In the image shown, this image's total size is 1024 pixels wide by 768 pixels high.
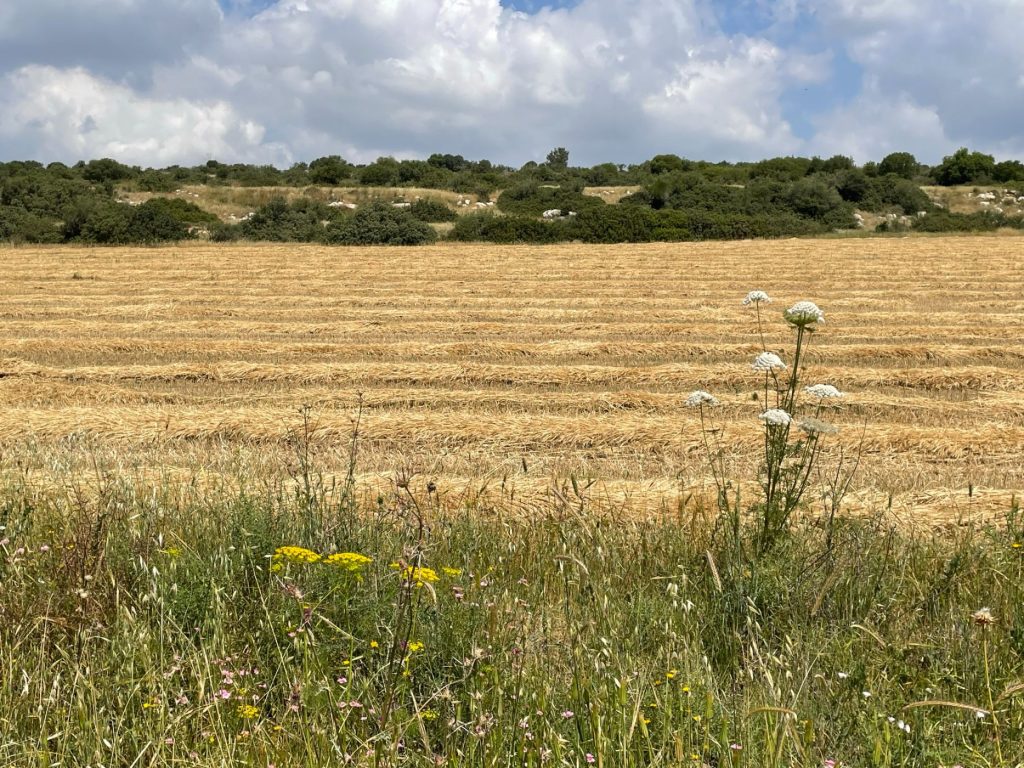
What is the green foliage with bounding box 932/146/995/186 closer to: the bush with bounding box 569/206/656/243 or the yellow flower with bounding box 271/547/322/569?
the bush with bounding box 569/206/656/243

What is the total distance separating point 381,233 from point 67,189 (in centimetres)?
2053

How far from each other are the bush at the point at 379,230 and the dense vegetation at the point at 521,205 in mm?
58

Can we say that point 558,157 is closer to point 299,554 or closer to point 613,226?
point 613,226

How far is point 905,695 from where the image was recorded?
338 cm

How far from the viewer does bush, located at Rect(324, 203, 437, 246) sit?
134ft

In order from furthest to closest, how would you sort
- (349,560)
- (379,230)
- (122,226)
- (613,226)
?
(613,226)
(379,230)
(122,226)
(349,560)

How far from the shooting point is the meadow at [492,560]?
300cm

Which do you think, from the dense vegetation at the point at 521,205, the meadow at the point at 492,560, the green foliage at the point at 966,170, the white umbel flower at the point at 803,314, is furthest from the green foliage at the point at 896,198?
the white umbel flower at the point at 803,314

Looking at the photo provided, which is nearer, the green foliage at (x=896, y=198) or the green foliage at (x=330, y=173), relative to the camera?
the green foliage at (x=896, y=198)

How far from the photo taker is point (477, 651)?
2.86m

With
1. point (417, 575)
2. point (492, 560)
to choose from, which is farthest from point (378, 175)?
point (417, 575)

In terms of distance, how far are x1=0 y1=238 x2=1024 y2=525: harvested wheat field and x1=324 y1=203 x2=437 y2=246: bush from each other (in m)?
11.7

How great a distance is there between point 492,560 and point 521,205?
4719 cm

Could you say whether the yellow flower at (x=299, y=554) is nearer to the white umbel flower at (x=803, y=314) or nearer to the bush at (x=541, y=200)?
the white umbel flower at (x=803, y=314)
